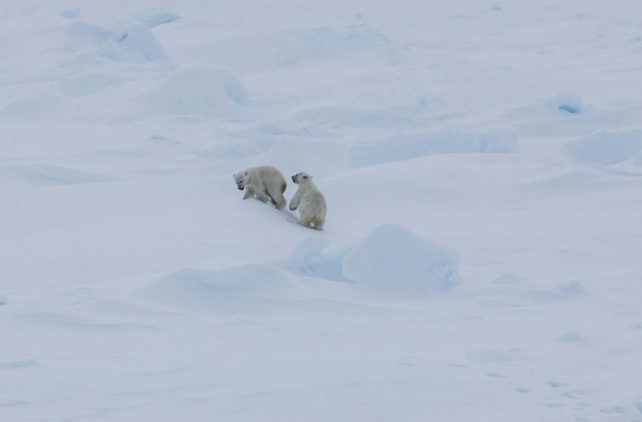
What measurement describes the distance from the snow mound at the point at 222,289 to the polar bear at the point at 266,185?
5.95 ft

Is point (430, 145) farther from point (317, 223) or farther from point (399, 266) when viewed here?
point (399, 266)

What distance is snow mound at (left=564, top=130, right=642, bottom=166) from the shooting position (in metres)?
10.1

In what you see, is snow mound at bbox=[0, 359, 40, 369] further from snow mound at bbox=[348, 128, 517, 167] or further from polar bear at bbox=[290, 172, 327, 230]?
snow mound at bbox=[348, 128, 517, 167]

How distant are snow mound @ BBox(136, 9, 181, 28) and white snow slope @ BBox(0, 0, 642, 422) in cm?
125

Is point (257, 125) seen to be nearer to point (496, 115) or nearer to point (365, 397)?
point (496, 115)

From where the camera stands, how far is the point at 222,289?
16.3 ft

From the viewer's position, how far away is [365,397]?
356cm

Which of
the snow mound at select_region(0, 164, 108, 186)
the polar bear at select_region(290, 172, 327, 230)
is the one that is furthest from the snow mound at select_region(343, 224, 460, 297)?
the snow mound at select_region(0, 164, 108, 186)

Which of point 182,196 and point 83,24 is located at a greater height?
point 182,196

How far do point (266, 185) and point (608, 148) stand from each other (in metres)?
4.50

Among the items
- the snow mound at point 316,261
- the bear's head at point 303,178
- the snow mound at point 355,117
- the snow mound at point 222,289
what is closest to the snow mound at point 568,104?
the snow mound at point 355,117

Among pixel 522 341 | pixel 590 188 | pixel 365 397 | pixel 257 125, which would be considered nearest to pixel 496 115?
pixel 257 125

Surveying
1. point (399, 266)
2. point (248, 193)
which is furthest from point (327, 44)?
point (399, 266)

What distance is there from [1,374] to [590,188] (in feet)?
19.0
